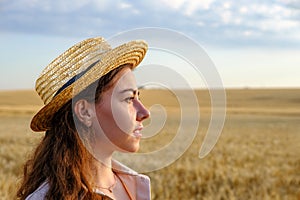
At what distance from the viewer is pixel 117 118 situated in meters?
1.86

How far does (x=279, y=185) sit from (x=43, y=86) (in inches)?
235

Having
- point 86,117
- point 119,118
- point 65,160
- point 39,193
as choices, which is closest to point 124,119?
point 119,118

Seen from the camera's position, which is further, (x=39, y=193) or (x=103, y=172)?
(x=103, y=172)

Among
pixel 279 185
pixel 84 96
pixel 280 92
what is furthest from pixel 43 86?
pixel 280 92

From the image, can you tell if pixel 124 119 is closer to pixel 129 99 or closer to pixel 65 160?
pixel 129 99

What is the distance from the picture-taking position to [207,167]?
8.43 metres

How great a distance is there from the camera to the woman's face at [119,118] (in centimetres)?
186

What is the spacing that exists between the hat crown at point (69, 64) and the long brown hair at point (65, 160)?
2.8 inches

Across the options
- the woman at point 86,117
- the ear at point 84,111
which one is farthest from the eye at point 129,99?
the ear at point 84,111

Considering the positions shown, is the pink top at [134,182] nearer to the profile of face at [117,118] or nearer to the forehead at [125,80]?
the profile of face at [117,118]

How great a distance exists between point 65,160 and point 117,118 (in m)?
0.22

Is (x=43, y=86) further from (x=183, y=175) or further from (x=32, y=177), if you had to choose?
(x=183, y=175)

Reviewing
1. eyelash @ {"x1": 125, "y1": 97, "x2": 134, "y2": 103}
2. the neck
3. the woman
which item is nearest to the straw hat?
the woman

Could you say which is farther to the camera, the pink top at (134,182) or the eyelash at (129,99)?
the pink top at (134,182)
